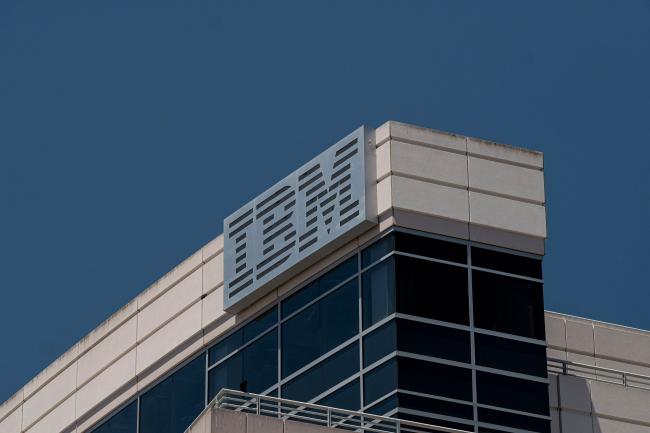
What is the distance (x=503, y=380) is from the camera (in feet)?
154

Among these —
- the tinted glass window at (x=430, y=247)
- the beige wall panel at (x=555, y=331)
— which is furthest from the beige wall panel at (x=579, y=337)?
the tinted glass window at (x=430, y=247)

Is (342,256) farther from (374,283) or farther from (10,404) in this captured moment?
(10,404)

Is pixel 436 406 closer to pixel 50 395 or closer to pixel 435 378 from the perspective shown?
pixel 435 378

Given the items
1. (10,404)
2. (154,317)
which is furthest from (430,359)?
(10,404)

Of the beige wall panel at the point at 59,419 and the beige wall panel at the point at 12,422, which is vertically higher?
the beige wall panel at the point at 12,422

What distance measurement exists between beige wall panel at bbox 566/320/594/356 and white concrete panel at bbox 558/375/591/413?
3.57m

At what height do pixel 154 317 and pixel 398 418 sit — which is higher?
pixel 154 317

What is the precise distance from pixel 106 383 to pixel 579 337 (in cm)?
1092

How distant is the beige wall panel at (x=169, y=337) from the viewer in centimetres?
5191

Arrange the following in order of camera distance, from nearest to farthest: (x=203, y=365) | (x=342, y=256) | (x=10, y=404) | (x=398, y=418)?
(x=398, y=418) < (x=342, y=256) < (x=203, y=365) < (x=10, y=404)

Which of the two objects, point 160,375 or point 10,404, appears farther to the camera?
point 10,404

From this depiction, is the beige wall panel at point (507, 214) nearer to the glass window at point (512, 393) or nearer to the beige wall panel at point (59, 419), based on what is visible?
the glass window at point (512, 393)

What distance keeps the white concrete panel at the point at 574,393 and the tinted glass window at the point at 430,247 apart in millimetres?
3660

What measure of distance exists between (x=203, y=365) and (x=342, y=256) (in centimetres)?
502
